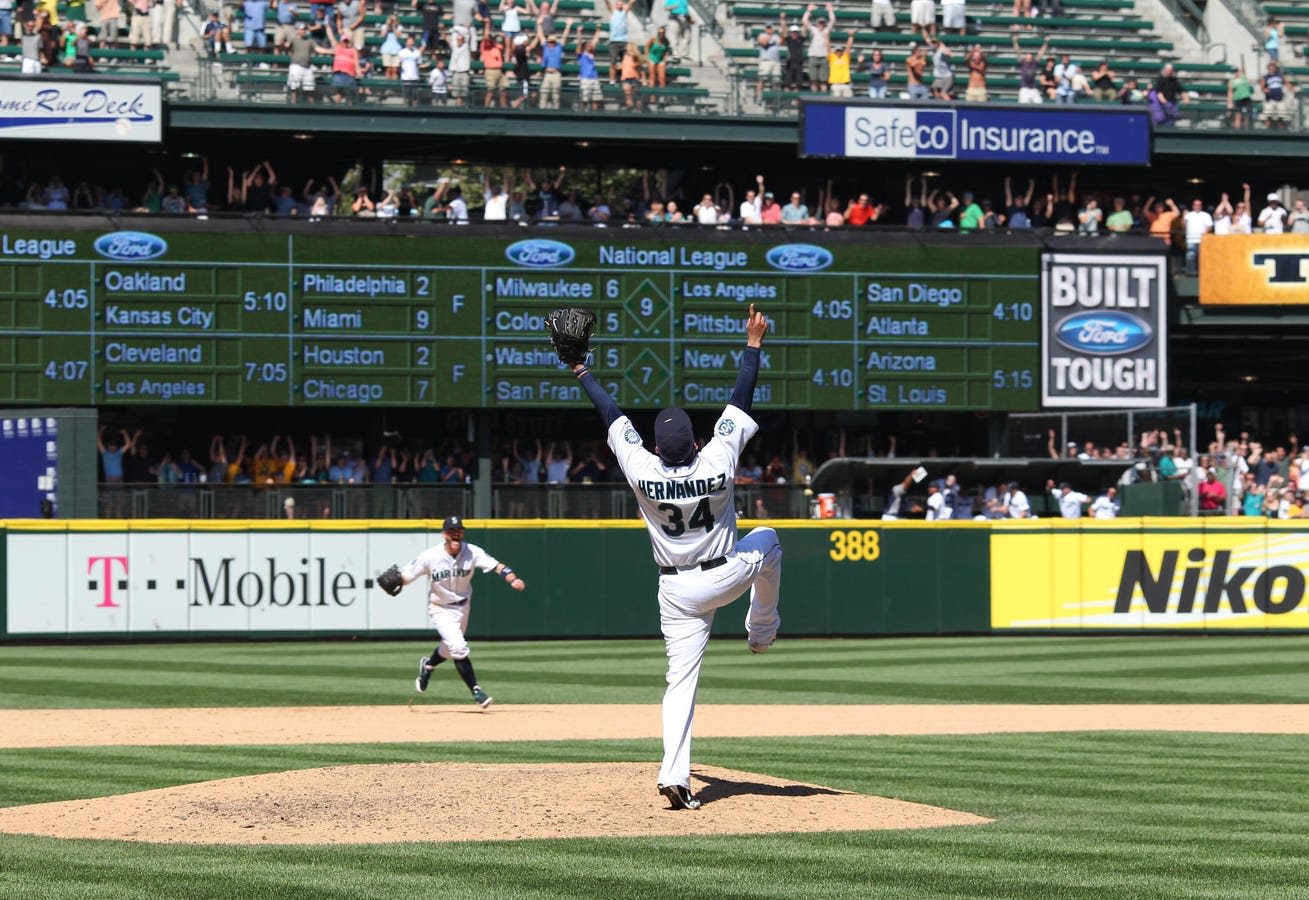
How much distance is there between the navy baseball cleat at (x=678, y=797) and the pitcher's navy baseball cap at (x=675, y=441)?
5.62 feet

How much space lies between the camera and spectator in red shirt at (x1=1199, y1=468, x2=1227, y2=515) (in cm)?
3106

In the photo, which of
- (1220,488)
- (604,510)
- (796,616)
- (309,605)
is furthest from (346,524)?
(1220,488)

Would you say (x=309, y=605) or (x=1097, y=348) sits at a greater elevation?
(x=1097, y=348)

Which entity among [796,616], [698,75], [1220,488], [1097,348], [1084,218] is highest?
[698,75]

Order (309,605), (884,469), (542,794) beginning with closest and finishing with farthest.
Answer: (542,794)
(309,605)
(884,469)

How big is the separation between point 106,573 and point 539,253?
822 centimetres

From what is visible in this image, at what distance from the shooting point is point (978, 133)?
1332 inches

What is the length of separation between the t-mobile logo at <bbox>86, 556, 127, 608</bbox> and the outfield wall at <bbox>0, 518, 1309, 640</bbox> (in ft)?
0.07

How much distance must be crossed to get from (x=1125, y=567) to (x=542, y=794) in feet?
67.2

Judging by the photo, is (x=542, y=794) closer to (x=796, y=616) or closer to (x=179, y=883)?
(x=179, y=883)

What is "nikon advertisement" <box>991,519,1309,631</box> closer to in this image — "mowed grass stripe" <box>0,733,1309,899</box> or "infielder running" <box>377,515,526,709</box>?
"infielder running" <box>377,515,526,709</box>

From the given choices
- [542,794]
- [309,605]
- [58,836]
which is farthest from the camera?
[309,605]

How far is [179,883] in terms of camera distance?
8.51 metres

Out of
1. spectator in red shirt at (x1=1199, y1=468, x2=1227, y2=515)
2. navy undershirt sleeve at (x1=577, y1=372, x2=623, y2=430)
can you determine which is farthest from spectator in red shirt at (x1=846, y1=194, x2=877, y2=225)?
navy undershirt sleeve at (x1=577, y1=372, x2=623, y2=430)
